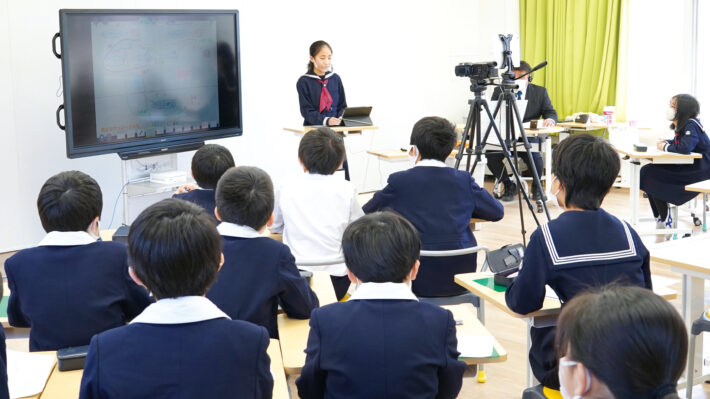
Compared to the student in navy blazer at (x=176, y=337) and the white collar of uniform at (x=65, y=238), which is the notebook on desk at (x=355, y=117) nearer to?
the white collar of uniform at (x=65, y=238)

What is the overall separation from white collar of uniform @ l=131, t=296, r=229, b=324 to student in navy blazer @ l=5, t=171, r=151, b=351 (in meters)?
0.72

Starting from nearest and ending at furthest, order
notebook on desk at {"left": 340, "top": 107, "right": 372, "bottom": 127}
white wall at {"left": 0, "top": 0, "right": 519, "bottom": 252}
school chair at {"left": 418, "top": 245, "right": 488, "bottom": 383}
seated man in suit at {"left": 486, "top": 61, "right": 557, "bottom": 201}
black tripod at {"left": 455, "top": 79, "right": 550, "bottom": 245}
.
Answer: school chair at {"left": 418, "top": 245, "right": 488, "bottom": 383} < black tripod at {"left": 455, "top": 79, "right": 550, "bottom": 245} < white wall at {"left": 0, "top": 0, "right": 519, "bottom": 252} < notebook on desk at {"left": 340, "top": 107, "right": 372, "bottom": 127} < seated man in suit at {"left": 486, "top": 61, "right": 557, "bottom": 201}

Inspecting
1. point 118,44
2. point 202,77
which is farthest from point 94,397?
point 202,77

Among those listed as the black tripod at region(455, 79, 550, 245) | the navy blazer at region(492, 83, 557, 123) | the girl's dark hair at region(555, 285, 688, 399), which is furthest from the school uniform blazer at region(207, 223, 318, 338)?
the navy blazer at region(492, 83, 557, 123)

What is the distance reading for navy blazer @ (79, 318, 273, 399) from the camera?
4.94ft

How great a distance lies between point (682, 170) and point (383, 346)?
4.41m

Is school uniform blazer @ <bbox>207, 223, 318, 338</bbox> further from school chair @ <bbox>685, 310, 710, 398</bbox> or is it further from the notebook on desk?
the notebook on desk

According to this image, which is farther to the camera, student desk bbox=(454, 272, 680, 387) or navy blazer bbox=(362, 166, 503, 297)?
navy blazer bbox=(362, 166, 503, 297)

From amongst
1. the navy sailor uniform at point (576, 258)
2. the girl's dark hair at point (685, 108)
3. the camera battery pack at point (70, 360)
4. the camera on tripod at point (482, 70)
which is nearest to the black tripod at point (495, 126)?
the camera on tripod at point (482, 70)

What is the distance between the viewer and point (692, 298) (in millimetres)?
3025

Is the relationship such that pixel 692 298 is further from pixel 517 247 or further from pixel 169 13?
pixel 169 13

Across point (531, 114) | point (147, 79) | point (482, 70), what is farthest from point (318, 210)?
point (531, 114)

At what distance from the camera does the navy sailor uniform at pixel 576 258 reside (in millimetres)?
2227

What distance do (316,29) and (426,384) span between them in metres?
5.71
